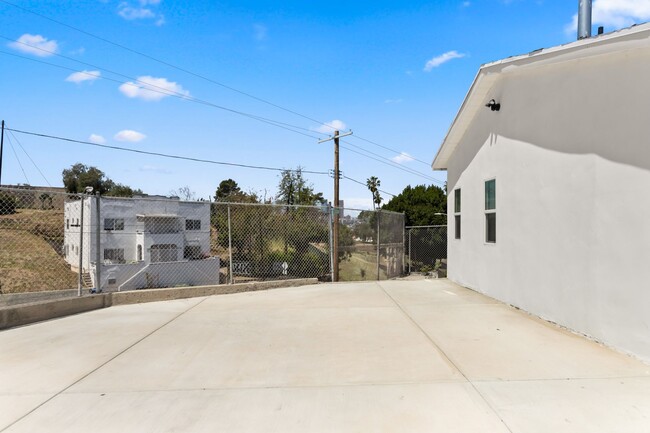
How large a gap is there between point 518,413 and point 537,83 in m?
5.04

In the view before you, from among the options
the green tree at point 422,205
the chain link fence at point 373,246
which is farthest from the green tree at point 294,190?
the chain link fence at point 373,246

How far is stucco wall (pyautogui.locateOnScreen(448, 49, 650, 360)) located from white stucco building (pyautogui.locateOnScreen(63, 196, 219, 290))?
5930mm

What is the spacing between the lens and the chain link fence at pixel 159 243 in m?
7.59

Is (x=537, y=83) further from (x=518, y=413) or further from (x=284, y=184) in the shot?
(x=284, y=184)

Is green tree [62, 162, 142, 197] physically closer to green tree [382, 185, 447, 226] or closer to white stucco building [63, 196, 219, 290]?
green tree [382, 185, 447, 226]

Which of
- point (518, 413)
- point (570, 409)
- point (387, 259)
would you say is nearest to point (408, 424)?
point (518, 413)

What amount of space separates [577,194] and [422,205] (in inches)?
1127

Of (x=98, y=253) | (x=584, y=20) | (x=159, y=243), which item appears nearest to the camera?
(x=584, y=20)

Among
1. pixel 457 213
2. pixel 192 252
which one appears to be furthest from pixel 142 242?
pixel 457 213

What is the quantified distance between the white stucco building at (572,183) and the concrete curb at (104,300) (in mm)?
4968

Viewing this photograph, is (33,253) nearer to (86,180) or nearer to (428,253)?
(428,253)

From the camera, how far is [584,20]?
6254 mm

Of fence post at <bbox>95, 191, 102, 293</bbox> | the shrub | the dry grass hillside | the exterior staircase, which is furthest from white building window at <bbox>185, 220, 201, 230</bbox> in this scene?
the shrub

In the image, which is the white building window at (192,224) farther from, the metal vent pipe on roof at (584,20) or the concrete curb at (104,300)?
the metal vent pipe on roof at (584,20)
